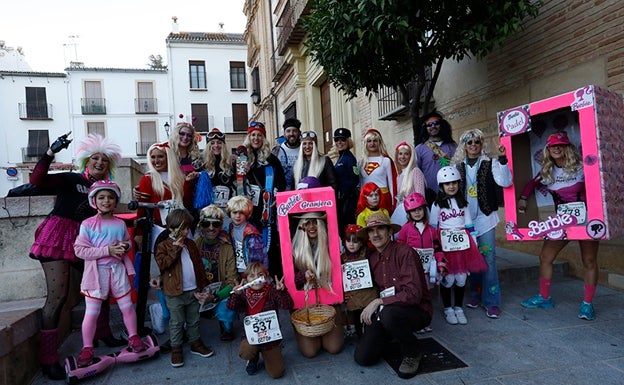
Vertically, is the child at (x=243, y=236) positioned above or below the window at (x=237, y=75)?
below

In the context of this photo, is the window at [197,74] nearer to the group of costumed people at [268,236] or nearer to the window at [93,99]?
the window at [93,99]

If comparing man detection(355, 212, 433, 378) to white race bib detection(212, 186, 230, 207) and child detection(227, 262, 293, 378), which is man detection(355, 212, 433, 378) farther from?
white race bib detection(212, 186, 230, 207)

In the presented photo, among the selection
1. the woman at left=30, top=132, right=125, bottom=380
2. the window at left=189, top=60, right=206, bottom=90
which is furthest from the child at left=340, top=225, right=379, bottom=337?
the window at left=189, top=60, right=206, bottom=90

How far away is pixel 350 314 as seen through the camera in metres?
3.44

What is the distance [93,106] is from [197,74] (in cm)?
806

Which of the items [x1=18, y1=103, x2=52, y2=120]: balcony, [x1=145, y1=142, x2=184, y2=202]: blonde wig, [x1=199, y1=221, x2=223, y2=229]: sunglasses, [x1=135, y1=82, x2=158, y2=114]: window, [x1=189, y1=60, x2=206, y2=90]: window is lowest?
[x1=199, y1=221, x2=223, y2=229]: sunglasses

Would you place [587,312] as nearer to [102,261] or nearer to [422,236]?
[422,236]

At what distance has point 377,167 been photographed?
→ 14.3ft

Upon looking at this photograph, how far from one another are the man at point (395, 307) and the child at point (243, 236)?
1028mm

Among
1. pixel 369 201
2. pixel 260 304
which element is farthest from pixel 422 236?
pixel 260 304

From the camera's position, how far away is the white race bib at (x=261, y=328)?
9.29 feet

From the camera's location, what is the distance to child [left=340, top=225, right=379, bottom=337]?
10.8 feet

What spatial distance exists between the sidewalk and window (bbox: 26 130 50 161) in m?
30.0

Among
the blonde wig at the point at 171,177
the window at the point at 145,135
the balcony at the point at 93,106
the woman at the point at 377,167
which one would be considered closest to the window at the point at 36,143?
the balcony at the point at 93,106
